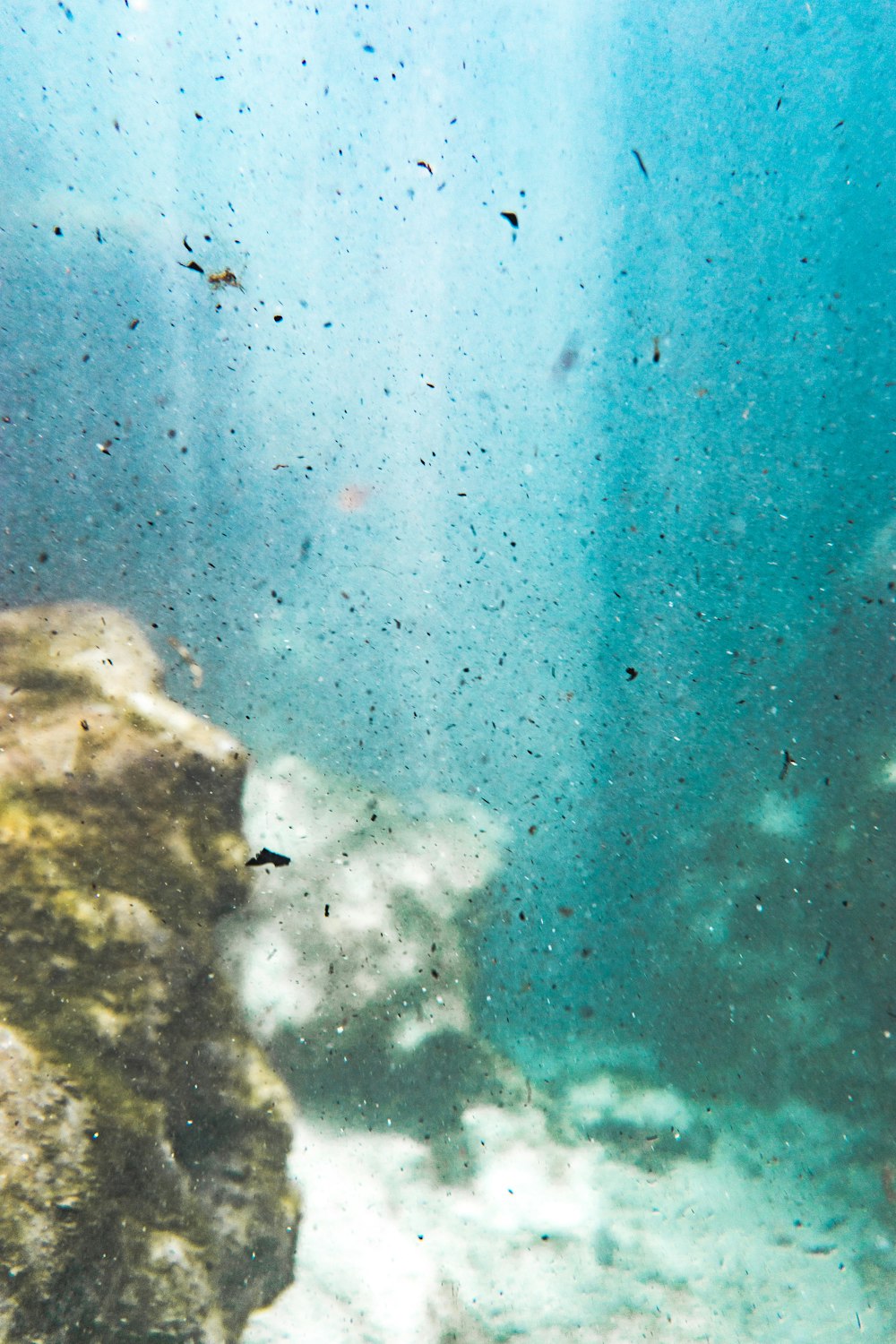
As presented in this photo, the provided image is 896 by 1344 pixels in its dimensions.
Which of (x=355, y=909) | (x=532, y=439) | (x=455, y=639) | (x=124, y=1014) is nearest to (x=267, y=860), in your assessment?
(x=355, y=909)

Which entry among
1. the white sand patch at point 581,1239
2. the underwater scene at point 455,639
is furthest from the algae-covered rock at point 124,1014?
the white sand patch at point 581,1239

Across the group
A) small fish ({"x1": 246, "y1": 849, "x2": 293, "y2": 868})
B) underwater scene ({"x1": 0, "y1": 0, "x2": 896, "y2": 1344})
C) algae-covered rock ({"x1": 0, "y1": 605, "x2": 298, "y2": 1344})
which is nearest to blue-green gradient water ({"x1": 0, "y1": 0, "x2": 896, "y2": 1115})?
underwater scene ({"x1": 0, "y1": 0, "x2": 896, "y2": 1344})

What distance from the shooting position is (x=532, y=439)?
5.76 feet

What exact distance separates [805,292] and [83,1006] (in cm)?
248

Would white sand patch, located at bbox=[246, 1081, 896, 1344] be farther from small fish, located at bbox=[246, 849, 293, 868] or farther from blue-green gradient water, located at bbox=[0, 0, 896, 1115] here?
small fish, located at bbox=[246, 849, 293, 868]

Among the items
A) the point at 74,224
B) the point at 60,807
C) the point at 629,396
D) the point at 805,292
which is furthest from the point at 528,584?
the point at 74,224

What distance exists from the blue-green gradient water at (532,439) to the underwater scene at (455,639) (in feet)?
0.03

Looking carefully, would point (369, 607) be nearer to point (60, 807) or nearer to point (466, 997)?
point (60, 807)

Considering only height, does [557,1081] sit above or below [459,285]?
below

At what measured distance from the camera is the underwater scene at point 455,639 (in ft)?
5.49

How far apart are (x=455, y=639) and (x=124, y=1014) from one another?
1.23 m

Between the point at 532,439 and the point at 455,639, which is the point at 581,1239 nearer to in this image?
the point at 455,639

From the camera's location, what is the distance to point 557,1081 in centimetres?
179

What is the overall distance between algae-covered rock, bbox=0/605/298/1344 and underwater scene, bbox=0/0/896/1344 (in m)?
0.01
